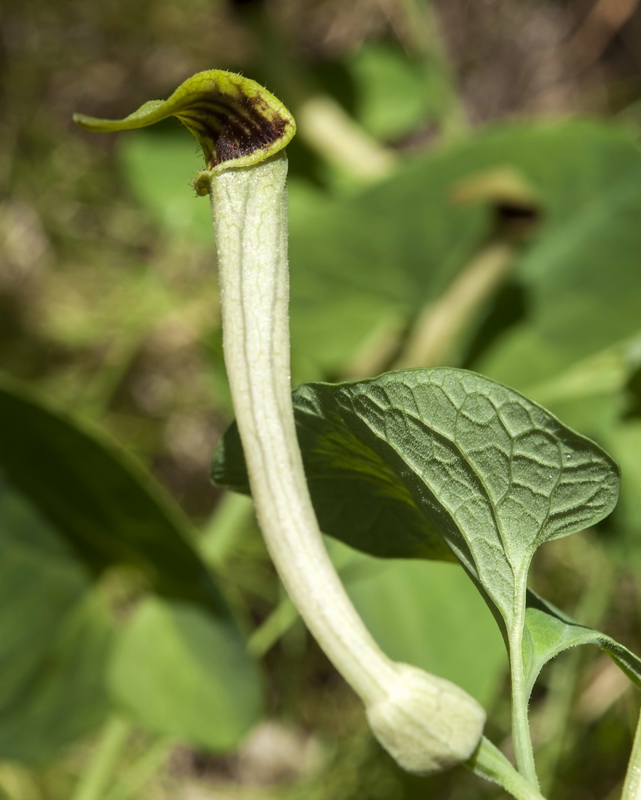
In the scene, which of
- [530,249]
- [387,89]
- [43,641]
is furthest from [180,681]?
[387,89]

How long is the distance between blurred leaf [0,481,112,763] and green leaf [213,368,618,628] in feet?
1.54

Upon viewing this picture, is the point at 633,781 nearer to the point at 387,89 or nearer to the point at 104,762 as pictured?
the point at 104,762

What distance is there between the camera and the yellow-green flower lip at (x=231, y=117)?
42 cm

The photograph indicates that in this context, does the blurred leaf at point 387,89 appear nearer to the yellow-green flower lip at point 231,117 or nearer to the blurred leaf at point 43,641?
the blurred leaf at point 43,641

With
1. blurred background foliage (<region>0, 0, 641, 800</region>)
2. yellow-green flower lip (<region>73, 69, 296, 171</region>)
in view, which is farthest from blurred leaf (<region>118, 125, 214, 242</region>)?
yellow-green flower lip (<region>73, 69, 296, 171</region>)

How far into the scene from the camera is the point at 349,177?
4.42 feet

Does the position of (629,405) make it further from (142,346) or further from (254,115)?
(142,346)

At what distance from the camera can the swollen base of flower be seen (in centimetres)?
44

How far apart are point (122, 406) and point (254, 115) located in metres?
1.23

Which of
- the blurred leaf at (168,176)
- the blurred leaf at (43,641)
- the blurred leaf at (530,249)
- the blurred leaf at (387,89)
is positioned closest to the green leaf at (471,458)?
the blurred leaf at (43,641)

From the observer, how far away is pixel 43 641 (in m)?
0.96

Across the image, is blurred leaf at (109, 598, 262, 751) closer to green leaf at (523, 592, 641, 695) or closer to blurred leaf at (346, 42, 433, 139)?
green leaf at (523, 592, 641, 695)

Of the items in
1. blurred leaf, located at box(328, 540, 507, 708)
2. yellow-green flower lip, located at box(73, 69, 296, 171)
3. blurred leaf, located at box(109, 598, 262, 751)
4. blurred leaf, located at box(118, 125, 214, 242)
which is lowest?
blurred leaf, located at box(109, 598, 262, 751)

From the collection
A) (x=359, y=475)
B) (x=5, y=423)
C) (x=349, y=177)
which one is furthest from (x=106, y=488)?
(x=349, y=177)
